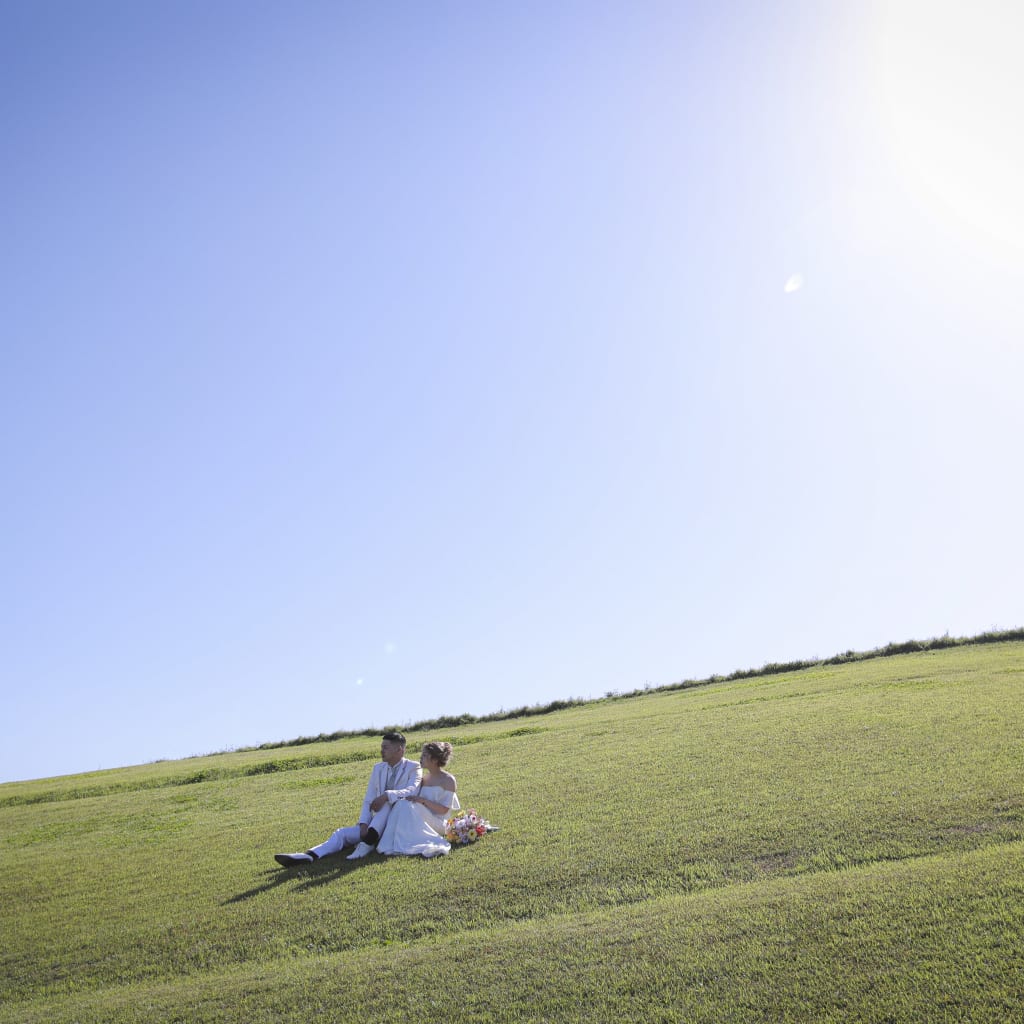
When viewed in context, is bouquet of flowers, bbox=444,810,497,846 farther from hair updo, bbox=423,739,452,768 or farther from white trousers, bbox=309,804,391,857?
white trousers, bbox=309,804,391,857

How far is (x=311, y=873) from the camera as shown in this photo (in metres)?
12.4

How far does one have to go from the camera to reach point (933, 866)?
27.9 feet

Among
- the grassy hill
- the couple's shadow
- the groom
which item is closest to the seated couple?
the groom

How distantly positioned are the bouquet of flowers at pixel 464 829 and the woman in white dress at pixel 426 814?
14cm

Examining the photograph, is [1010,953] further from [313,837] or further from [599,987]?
[313,837]

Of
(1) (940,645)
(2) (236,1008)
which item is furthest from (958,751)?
(1) (940,645)

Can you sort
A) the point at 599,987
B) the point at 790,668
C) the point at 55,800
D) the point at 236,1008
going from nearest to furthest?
the point at 599,987
the point at 236,1008
the point at 55,800
the point at 790,668

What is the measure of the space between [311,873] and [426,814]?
2082 mm

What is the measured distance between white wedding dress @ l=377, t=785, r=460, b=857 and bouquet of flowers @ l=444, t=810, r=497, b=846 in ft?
0.42

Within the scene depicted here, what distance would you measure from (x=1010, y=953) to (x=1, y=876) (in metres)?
18.5

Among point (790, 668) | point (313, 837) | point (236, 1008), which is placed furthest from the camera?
point (790, 668)

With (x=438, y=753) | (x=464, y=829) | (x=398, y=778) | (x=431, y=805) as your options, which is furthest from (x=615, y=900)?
(x=398, y=778)

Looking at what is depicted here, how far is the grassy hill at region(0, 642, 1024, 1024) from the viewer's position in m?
6.73

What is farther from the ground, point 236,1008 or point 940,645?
point 940,645
